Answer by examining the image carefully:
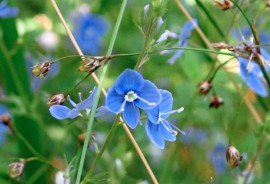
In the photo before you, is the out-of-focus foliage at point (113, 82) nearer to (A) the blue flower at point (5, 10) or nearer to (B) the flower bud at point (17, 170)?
(A) the blue flower at point (5, 10)

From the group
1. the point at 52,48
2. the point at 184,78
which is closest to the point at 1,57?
the point at 52,48

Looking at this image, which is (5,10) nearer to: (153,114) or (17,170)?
(17,170)

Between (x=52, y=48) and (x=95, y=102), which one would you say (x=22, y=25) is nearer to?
(x=52, y=48)

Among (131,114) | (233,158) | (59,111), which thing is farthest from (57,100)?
(233,158)

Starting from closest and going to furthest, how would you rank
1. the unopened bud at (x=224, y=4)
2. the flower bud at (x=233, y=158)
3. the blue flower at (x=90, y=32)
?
the flower bud at (x=233, y=158), the unopened bud at (x=224, y=4), the blue flower at (x=90, y=32)

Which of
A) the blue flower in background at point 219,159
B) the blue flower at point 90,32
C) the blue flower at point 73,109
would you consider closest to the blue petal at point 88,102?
the blue flower at point 73,109

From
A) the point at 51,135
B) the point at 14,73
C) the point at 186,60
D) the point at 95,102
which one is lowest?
the point at 51,135
